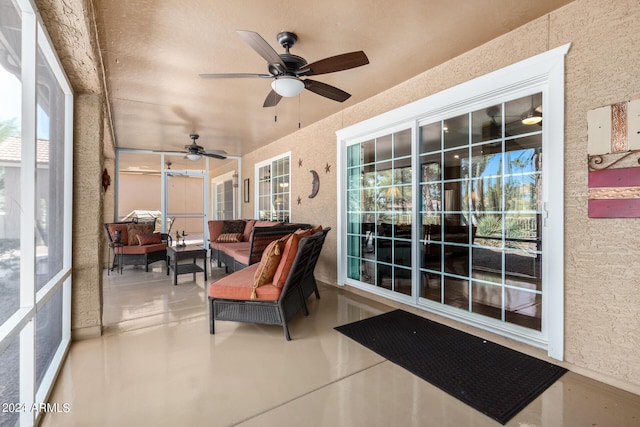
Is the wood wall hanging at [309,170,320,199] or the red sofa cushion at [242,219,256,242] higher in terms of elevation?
the wood wall hanging at [309,170,320,199]

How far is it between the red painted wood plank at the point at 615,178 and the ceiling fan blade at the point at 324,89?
205cm

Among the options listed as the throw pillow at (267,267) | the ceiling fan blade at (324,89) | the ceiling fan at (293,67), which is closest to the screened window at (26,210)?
the ceiling fan at (293,67)

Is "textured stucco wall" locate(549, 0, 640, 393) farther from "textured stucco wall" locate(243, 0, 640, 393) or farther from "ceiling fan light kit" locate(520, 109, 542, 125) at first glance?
"ceiling fan light kit" locate(520, 109, 542, 125)

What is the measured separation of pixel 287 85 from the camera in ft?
8.23

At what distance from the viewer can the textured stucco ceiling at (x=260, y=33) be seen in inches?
85.0

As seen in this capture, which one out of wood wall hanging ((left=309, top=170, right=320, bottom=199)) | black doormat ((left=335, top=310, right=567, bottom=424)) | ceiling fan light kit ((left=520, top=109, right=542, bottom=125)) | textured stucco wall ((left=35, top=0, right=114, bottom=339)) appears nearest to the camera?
black doormat ((left=335, top=310, right=567, bottom=424))

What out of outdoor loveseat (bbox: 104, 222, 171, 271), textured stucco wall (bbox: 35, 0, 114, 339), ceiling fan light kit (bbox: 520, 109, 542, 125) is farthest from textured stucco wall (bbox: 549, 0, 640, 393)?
outdoor loveseat (bbox: 104, 222, 171, 271)

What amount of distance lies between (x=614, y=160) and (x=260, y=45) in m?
2.54

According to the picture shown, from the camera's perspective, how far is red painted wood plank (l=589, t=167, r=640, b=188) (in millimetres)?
1895

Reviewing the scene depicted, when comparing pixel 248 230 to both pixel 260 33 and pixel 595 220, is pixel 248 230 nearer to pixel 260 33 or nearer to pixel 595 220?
pixel 260 33

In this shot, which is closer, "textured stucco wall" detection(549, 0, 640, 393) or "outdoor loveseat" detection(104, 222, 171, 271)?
"textured stucco wall" detection(549, 0, 640, 393)

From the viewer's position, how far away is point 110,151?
6.65 m

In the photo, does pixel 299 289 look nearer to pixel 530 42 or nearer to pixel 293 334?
pixel 293 334

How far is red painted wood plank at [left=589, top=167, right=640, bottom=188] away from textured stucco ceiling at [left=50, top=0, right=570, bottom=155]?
1.29m
